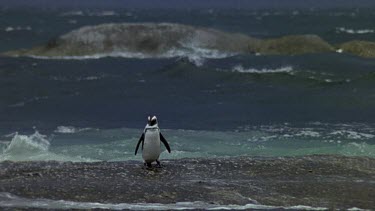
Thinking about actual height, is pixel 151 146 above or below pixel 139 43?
below

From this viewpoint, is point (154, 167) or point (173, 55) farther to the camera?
point (173, 55)

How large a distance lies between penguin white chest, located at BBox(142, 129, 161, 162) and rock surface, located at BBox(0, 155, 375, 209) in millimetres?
224

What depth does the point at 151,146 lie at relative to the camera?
13.0 m

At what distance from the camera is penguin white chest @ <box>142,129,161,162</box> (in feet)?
42.6

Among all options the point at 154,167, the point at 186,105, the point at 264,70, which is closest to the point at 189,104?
the point at 186,105

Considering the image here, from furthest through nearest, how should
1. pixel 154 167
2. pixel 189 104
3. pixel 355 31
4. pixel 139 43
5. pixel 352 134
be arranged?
pixel 355 31
pixel 139 43
pixel 189 104
pixel 352 134
pixel 154 167

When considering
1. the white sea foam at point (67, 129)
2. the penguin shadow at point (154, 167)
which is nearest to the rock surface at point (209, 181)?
the penguin shadow at point (154, 167)

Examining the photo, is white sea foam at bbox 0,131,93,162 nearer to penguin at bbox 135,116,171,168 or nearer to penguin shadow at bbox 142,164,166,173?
penguin shadow at bbox 142,164,166,173

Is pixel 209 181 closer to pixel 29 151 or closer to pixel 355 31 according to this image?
pixel 29 151

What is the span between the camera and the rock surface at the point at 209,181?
11.4m

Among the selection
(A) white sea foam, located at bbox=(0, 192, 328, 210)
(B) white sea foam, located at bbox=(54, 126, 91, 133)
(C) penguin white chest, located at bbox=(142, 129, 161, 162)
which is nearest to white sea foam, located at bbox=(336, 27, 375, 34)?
(B) white sea foam, located at bbox=(54, 126, 91, 133)

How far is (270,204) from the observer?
440 inches

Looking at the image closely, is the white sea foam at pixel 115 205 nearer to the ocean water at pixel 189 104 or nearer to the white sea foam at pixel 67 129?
the ocean water at pixel 189 104

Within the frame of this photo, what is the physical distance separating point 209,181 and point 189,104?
40.5 ft
